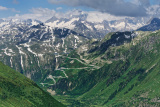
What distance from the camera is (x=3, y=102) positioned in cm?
19350

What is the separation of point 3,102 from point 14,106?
12463 mm

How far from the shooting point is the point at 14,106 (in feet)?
652
